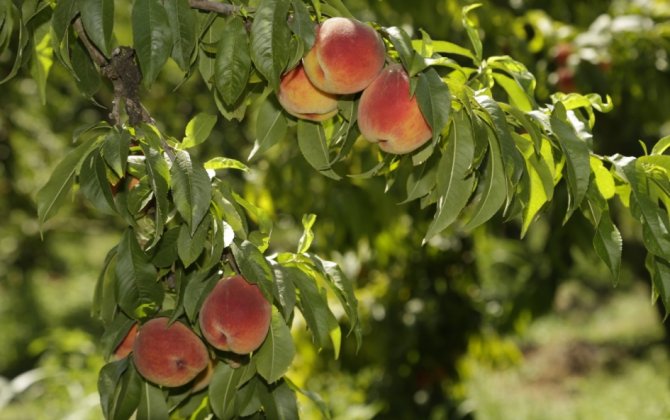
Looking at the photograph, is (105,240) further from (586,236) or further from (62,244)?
(586,236)

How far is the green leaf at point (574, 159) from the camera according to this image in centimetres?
92

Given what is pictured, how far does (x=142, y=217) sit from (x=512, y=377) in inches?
207

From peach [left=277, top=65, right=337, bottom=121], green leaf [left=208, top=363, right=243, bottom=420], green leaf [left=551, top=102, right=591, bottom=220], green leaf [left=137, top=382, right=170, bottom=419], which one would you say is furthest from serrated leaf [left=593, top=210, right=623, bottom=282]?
green leaf [left=137, top=382, right=170, bottom=419]

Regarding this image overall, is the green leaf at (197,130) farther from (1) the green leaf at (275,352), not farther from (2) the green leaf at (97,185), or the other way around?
(1) the green leaf at (275,352)

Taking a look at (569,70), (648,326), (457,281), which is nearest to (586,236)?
(569,70)

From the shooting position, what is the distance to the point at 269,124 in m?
1.10

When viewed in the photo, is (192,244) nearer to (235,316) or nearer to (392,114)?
(235,316)

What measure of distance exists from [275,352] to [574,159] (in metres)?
0.38

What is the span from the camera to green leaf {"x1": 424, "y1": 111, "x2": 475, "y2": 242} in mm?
928

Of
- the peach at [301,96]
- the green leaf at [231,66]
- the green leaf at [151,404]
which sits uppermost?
the green leaf at [231,66]

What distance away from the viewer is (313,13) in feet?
3.38

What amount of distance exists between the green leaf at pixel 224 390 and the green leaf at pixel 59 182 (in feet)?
0.87

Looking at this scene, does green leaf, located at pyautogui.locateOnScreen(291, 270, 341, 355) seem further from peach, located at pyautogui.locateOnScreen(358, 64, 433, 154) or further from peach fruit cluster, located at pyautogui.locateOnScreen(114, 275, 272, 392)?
peach, located at pyautogui.locateOnScreen(358, 64, 433, 154)

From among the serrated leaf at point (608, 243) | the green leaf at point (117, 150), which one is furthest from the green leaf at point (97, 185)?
the serrated leaf at point (608, 243)
